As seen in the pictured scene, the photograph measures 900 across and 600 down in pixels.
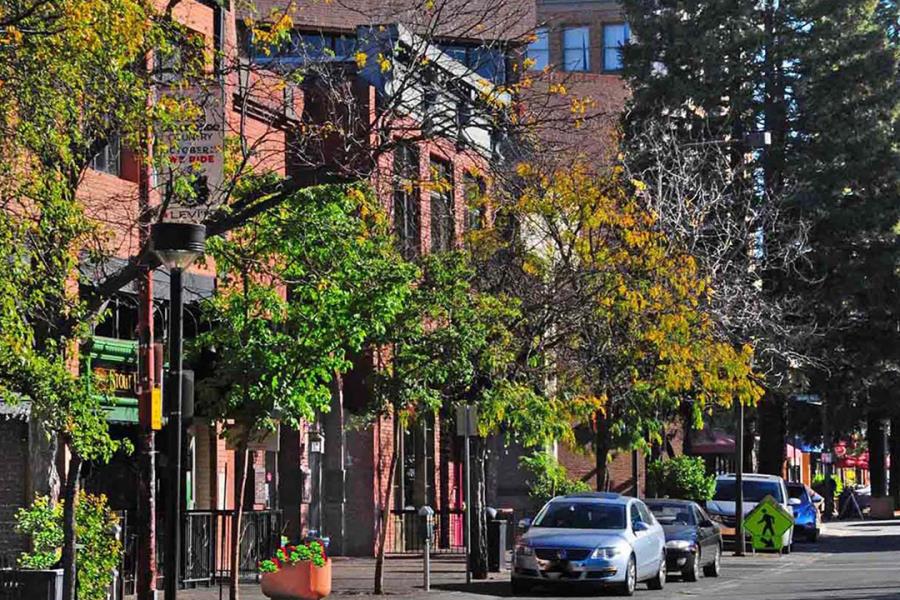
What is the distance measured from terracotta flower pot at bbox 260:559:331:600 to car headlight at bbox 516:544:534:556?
4342 mm

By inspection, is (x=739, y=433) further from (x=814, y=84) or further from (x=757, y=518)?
(x=814, y=84)

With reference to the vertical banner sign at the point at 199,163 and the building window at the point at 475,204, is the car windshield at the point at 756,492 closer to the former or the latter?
the building window at the point at 475,204

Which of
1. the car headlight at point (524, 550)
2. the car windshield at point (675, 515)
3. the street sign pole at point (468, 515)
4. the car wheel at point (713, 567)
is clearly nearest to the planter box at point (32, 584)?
the street sign pole at point (468, 515)

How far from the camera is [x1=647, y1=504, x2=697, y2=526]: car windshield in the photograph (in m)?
31.4

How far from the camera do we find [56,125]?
17.0 meters

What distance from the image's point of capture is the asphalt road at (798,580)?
2564 cm

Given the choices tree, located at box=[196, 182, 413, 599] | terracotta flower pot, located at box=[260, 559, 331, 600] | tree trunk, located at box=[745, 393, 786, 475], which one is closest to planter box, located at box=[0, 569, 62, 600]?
tree, located at box=[196, 182, 413, 599]

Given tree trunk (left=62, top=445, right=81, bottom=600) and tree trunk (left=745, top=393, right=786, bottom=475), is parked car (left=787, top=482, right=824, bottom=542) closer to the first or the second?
tree trunk (left=745, top=393, right=786, bottom=475)

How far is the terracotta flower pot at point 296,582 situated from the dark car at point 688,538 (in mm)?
9574

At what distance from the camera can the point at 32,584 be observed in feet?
58.2

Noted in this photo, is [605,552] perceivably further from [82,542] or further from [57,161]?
[57,161]

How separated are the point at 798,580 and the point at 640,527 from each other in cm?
433

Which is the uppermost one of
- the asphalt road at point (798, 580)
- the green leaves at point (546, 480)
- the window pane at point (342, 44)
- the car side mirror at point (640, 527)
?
the window pane at point (342, 44)

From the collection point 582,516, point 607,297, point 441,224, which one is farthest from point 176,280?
point 441,224
